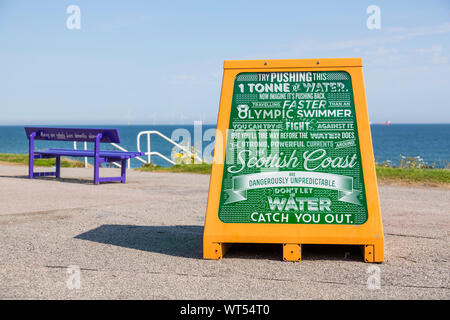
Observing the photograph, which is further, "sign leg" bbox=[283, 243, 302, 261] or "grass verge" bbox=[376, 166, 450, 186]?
"grass verge" bbox=[376, 166, 450, 186]

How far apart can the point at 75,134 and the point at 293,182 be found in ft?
27.6

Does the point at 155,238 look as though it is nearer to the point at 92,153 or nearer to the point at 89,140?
the point at 89,140

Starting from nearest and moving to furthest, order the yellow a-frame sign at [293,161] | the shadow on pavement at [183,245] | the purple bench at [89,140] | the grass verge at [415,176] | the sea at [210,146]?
the yellow a-frame sign at [293,161], the shadow on pavement at [183,245], the purple bench at [89,140], the grass verge at [415,176], the sea at [210,146]

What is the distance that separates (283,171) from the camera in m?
5.12

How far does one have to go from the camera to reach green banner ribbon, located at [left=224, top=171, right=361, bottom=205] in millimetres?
5031

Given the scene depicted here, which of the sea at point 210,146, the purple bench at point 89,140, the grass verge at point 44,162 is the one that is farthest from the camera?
the grass verge at point 44,162

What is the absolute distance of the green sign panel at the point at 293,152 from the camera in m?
5.04

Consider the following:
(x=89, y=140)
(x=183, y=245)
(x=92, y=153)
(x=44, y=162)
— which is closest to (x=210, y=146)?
(x=183, y=245)

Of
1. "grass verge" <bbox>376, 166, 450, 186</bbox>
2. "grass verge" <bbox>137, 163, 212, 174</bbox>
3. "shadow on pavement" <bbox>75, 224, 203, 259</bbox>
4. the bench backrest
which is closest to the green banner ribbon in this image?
"shadow on pavement" <bbox>75, 224, 203, 259</bbox>

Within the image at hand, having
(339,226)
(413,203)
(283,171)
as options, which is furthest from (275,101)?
(413,203)

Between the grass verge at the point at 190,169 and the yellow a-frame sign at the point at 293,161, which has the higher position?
the yellow a-frame sign at the point at 293,161

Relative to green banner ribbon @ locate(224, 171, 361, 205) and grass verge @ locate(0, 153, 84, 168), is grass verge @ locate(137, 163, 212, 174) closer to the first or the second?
grass verge @ locate(0, 153, 84, 168)

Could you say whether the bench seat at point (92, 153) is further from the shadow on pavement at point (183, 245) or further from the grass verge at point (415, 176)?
the grass verge at point (415, 176)

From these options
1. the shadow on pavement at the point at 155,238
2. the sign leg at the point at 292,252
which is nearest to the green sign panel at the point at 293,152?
the sign leg at the point at 292,252
